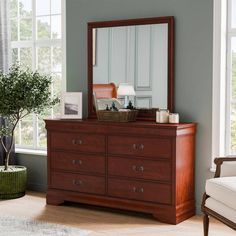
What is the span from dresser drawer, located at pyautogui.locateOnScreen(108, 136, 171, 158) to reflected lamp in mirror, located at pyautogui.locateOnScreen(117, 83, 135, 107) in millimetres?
480

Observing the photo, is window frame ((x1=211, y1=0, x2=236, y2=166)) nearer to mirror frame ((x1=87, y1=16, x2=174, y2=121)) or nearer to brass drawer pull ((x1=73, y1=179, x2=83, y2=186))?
mirror frame ((x1=87, y1=16, x2=174, y2=121))

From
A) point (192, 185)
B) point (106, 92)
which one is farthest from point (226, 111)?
point (106, 92)

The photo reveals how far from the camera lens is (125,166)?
4297 mm

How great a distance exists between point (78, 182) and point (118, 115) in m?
0.77

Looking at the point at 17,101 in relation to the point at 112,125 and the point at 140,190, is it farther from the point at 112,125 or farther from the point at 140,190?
the point at 140,190

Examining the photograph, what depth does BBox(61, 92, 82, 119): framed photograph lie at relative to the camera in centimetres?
484

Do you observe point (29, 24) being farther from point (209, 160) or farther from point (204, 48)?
point (209, 160)

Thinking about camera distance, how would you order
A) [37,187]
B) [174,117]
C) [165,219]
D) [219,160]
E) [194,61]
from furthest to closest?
[37,187], [194,61], [174,117], [165,219], [219,160]

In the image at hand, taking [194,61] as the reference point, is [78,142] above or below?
below

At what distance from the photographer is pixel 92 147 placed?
4469 mm

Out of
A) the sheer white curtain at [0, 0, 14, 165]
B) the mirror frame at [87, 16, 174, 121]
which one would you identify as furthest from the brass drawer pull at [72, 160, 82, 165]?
the sheer white curtain at [0, 0, 14, 165]

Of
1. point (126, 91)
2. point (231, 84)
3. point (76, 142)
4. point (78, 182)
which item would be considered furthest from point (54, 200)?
point (231, 84)

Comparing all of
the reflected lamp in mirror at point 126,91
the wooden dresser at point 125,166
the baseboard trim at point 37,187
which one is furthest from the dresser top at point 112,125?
the baseboard trim at point 37,187

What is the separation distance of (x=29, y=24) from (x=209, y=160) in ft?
8.71
